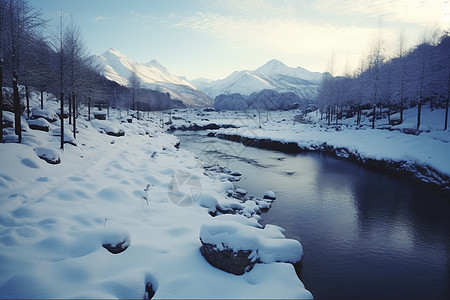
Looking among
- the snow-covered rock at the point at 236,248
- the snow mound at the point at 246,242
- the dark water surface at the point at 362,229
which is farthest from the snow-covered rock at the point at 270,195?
the snow-covered rock at the point at 236,248

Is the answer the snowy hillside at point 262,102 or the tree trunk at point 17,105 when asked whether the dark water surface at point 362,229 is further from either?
the snowy hillside at point 262,102

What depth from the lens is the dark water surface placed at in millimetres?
7848

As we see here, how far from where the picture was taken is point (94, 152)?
20.9m

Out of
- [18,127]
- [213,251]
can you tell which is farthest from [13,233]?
[18,127]

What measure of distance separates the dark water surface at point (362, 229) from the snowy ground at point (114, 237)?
160 centimetres

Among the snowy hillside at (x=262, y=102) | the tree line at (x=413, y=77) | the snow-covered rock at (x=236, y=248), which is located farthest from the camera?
the snowy hillside at (x=262, y=102)

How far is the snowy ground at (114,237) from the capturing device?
570 centimetres

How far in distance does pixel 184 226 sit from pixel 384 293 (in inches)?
292

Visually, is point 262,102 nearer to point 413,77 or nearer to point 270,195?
point 413,77

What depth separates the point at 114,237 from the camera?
719 cm

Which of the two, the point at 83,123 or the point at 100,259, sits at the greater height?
the point at 83,123

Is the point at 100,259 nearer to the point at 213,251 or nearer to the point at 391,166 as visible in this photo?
the point at 213,251

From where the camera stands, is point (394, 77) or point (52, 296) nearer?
point (52, 296)

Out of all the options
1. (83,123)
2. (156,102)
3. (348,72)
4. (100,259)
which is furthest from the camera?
(156,102)
